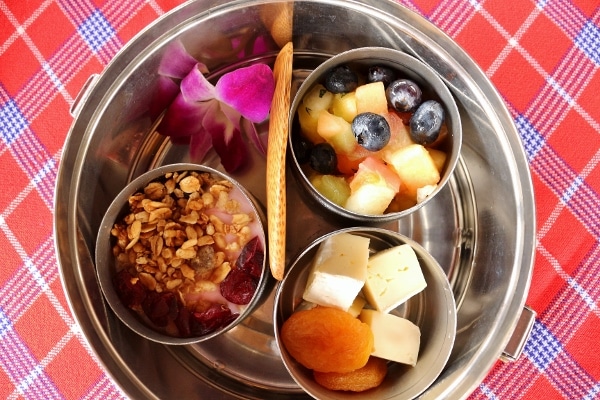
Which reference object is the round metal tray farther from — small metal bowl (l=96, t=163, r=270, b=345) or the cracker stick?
the cracker stick

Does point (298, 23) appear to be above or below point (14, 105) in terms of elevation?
above

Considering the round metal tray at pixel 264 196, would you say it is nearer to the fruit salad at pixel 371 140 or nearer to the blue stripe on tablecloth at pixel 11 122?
the fruit salad at pixel 371 140

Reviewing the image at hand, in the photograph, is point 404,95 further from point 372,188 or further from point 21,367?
point 21,367

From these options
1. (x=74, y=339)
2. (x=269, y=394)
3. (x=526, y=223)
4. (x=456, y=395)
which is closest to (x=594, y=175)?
(x=526, y=223)

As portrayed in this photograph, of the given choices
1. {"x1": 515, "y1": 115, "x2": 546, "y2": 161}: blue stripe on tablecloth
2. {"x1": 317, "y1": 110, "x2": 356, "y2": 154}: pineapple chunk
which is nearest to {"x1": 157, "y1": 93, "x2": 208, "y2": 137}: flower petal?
{"x1": 317, "y1": 110, "x2": 356, "y2": 154}: pineapple chunk

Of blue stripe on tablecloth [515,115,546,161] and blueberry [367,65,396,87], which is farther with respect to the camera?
blue stripe on tablecloth [515,115,546,161]

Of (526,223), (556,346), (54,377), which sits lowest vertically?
(54,377)

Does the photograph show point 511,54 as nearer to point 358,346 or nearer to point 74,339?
point 358,346
